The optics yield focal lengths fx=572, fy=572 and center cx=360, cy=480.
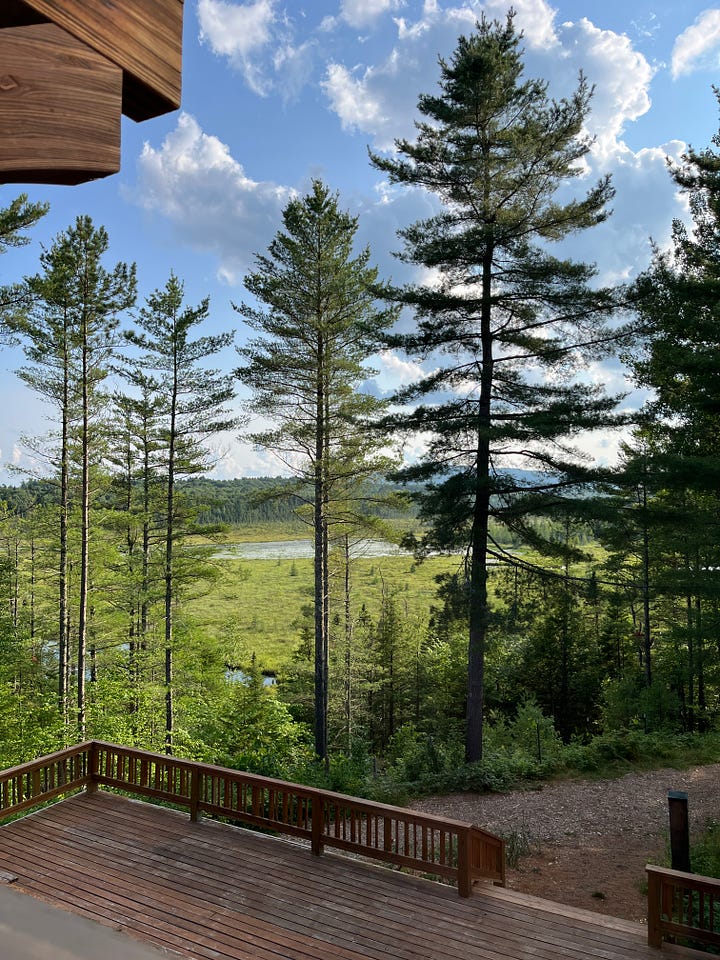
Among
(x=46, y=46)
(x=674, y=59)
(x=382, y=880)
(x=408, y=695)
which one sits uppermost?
(x=674, y=59)

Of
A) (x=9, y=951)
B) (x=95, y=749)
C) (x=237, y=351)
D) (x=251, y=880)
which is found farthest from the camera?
(x=237, y=351)

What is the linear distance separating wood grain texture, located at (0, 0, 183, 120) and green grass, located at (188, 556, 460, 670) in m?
28.8

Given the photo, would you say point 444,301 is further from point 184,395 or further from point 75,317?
point 75,317

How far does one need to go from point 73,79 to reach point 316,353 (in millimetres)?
12522

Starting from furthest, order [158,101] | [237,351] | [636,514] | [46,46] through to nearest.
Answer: [237,351] → [636,514] → [158,101] → [46,46]

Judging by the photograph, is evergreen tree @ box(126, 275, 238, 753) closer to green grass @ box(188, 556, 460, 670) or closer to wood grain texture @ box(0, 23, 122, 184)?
wood grain texture @ box(0, 23, 122, 184)

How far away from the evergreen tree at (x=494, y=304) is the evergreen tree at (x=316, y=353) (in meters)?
2.22

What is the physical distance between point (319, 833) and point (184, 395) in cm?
1082

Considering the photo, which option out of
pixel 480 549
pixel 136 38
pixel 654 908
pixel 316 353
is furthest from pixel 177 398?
pixel 136 38

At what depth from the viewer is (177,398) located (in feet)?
45.8

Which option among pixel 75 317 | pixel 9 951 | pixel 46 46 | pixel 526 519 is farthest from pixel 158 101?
pixel 75 317

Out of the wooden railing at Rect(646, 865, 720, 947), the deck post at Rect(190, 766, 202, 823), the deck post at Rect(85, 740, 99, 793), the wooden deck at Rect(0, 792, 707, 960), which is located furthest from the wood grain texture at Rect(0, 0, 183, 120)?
the deck post at Rect(85, 740, 99, 793)

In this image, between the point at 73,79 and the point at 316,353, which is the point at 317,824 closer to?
the point at 73,79

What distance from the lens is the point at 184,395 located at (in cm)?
1397
